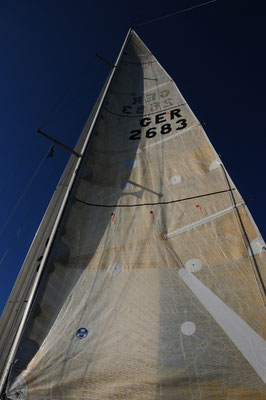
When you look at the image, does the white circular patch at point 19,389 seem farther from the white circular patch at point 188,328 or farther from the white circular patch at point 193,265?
the white circular patch at point 193,265

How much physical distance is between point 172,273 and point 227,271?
0.56m

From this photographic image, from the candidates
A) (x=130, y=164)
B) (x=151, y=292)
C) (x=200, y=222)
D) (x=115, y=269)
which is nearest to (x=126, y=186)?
(x=130, y=164)

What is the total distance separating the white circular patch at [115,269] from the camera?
2.85 m

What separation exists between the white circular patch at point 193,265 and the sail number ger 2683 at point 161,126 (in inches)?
107

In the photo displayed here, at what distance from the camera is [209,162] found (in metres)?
3.92

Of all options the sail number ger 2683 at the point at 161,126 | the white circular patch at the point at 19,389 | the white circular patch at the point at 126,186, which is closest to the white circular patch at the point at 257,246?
the white circular patch at the point at 126,186

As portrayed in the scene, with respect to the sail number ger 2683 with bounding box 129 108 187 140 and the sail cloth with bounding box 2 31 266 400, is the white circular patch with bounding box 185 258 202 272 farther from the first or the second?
the sail number ger 2683 with bounding box 129 108 187 140

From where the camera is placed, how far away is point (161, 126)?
5035 millimetres

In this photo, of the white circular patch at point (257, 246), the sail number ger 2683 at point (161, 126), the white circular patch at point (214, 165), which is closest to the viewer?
the white circular patch at point (257, 246)

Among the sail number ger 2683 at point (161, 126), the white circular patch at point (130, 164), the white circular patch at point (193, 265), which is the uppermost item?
the sail number ger 2683 at point (161, 126)

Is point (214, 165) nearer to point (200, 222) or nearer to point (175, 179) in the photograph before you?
point (175, 179)

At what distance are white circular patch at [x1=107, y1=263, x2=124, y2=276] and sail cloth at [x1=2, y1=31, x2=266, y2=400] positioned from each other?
1 centimetres

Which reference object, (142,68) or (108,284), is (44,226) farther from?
(142,68)


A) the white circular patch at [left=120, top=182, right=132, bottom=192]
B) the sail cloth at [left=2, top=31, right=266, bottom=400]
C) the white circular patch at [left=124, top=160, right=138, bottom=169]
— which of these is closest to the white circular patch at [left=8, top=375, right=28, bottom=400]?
the sail cloth at [left=2, top=31, right=266, bottom=400]
